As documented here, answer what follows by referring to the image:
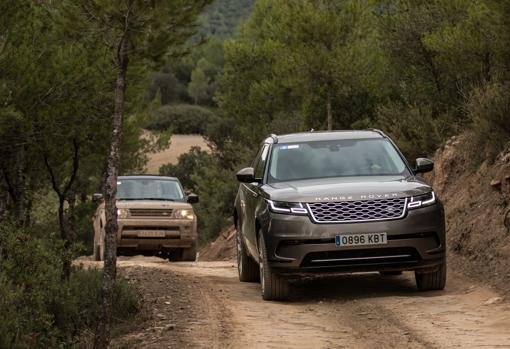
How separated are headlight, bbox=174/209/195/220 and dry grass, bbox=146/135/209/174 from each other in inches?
2128

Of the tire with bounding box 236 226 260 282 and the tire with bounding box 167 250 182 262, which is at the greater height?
the tire with bounding box 236 226 260 282

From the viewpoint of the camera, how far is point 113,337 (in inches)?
372

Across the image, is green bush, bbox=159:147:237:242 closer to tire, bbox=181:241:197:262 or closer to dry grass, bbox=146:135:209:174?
tire, bbox=181:241:197:262

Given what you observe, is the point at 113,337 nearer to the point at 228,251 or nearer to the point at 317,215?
the point at 317,215

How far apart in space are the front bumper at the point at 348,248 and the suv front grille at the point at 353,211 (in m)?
0.06

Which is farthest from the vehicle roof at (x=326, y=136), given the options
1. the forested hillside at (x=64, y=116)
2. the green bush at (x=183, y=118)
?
the green bush at (x=183, y=118)

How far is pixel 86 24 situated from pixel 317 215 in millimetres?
3063

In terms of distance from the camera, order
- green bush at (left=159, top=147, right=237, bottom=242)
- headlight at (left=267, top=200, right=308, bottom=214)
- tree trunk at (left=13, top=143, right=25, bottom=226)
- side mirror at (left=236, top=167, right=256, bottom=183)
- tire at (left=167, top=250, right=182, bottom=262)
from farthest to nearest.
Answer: green bush at (left=159, top=147, right=237, bottom=242)
tire at (left=167, top=250, right=182, bottom=262)
tree trunk at (left=13, top=143, right=25, bottom=226)
side mirror at (left=236, top=167, right=256, bottom=183)
headlight at (left=267, top=200, right=308, bottom=214)

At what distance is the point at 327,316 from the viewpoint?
388 inches

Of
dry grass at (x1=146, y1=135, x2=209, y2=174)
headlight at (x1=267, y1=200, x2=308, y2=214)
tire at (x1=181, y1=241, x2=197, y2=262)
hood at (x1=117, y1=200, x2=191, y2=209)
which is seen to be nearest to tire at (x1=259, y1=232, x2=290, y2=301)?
headlight at (x1=267, y1=200, x2=308, y2=214)

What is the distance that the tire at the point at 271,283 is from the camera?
10.8 m

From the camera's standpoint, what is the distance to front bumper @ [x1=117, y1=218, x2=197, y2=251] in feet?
61.4

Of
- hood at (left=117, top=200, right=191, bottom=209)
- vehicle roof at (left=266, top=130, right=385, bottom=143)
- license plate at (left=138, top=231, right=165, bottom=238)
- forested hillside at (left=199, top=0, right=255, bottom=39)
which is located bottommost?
license plate at (left=138, top=231, right=165, bottom=238)

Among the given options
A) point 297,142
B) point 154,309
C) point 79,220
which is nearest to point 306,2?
point 79,220
